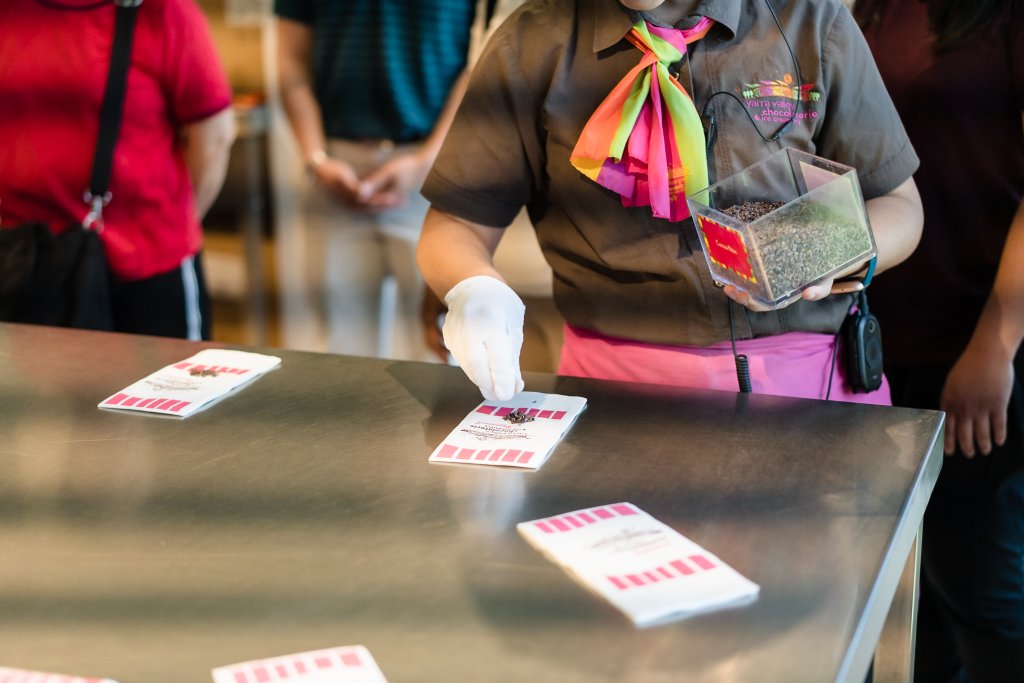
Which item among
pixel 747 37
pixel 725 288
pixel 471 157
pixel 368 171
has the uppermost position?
pixel 747 37

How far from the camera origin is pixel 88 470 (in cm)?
123

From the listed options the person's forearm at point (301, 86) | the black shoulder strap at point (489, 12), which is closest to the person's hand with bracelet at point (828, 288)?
the black shoulder strap at point (489, 12)

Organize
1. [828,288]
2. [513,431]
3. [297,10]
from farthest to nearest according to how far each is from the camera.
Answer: [297,10]
[828,288]
[513,431]

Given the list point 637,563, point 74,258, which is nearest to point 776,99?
point 637,563

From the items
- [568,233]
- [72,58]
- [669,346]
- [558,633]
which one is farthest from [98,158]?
[558,633]

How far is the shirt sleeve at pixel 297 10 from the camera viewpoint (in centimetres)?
292

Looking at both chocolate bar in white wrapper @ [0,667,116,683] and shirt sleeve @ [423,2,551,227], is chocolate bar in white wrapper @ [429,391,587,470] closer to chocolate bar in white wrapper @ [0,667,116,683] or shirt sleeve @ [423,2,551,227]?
shirt sleeve @ [423,2,551,227]

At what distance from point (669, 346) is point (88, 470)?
765mm

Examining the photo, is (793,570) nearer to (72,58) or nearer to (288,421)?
(288,421)

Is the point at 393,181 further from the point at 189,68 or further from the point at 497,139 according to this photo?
the point at 497,139

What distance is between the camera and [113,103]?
85.4 inches

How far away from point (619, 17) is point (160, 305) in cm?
130

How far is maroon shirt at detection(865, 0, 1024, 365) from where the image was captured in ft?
5.54

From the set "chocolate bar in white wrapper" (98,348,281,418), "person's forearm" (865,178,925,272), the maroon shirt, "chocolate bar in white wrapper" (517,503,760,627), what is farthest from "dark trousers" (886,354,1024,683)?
"chocolate bar in white wrapper" (98,348,281,418)
